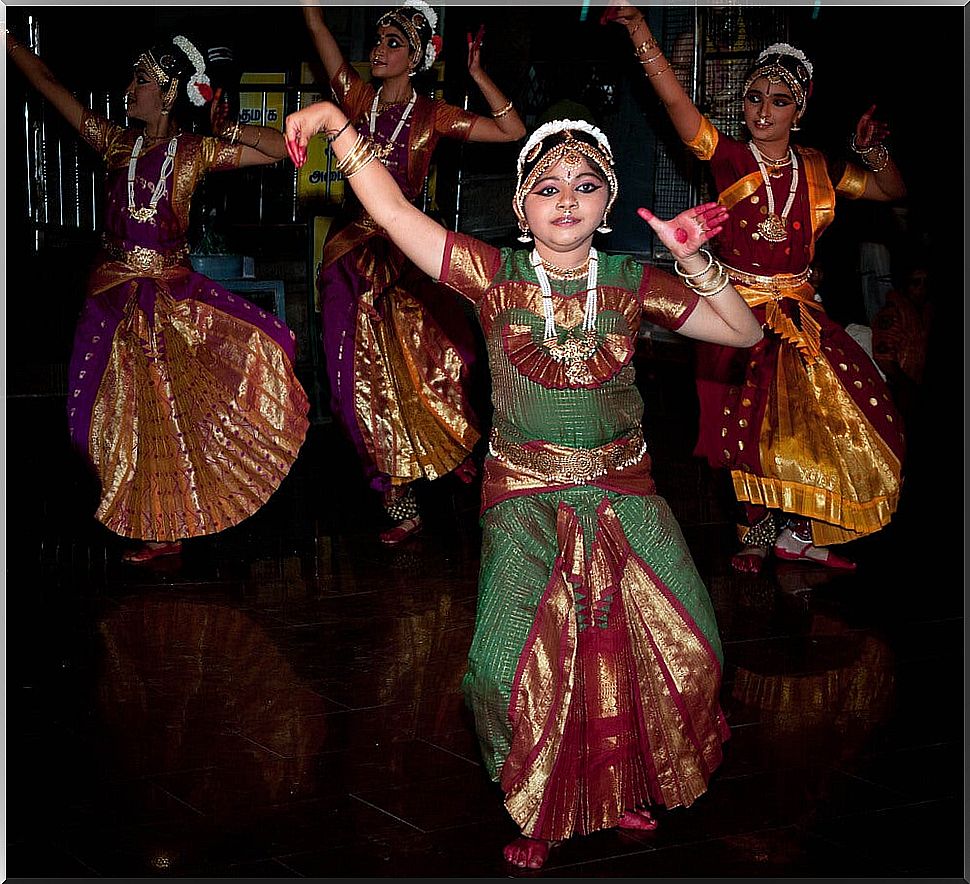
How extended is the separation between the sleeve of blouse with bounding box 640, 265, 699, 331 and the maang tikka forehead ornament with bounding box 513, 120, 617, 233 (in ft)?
0.57

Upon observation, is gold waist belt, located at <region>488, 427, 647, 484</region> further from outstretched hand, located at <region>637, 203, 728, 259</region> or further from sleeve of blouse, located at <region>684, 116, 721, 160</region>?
sleeve of blouse, located at <region>684, 116, 721, 160</region>

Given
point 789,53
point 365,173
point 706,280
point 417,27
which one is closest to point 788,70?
point 789,53

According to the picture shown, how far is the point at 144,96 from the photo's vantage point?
517 cm

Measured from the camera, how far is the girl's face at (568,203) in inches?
121

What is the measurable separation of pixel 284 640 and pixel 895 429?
2233mm

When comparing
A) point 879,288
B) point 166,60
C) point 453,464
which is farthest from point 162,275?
point 879,288

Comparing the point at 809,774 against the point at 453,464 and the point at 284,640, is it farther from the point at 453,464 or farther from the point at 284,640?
the point at 453,464

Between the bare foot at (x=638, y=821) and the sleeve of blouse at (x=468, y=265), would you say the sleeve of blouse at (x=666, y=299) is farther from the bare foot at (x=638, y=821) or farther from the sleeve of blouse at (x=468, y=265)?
the bare foot at (x=638, y=821)

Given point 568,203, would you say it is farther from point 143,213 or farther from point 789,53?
point 143,213

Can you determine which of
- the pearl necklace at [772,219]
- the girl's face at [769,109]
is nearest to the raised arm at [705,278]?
the pearl necklace at [772,219]

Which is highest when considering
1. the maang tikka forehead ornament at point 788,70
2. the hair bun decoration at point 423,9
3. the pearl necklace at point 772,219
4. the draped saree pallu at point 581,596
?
the hair bun decoration at point 423,9

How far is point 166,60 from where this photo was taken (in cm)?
516

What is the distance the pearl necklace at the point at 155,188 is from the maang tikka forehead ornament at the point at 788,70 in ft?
6.73

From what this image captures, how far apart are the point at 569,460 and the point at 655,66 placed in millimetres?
2016
